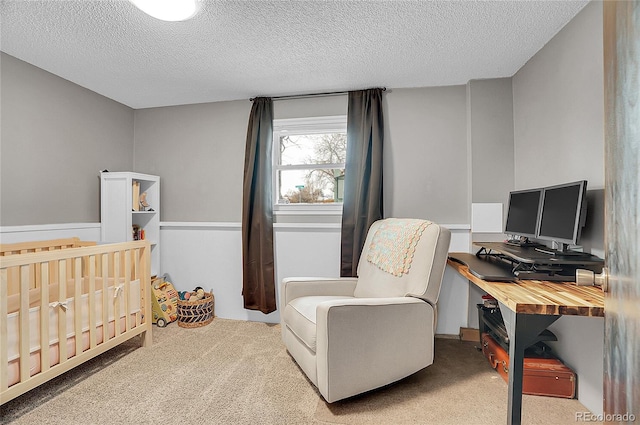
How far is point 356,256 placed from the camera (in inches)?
109

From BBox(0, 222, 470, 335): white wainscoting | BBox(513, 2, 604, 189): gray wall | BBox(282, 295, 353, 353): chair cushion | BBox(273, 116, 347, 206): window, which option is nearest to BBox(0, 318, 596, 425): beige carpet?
BBox(282, 295, 353, 353): chair cushion

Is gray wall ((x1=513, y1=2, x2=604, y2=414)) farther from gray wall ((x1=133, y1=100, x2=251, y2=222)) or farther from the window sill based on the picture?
gray wall ((x1=133, y1=100, x2=251, y2=222))

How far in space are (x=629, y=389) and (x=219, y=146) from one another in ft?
10.6

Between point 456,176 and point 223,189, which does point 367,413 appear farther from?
point 223,189

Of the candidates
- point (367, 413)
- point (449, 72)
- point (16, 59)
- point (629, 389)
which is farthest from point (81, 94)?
point (629, 389)

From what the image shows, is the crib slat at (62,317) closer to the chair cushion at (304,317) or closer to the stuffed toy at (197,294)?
the stuffed toy at (197,294)

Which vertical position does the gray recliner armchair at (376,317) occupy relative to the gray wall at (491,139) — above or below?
below

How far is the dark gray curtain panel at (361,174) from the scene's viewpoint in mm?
2756

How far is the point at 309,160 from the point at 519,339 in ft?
7.54

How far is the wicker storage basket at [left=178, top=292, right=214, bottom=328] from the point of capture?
2861 mm

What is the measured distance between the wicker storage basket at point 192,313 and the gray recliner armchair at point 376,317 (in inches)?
41.8

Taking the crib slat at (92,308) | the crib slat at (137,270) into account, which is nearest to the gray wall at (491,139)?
the crib slat at (137,270)

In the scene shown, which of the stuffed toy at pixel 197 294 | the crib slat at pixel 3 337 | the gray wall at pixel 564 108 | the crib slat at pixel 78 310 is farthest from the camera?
the stuffed toy at pixel 197 294

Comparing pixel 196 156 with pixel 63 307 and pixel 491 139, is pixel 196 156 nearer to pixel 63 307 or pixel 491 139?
pixel 63 307
